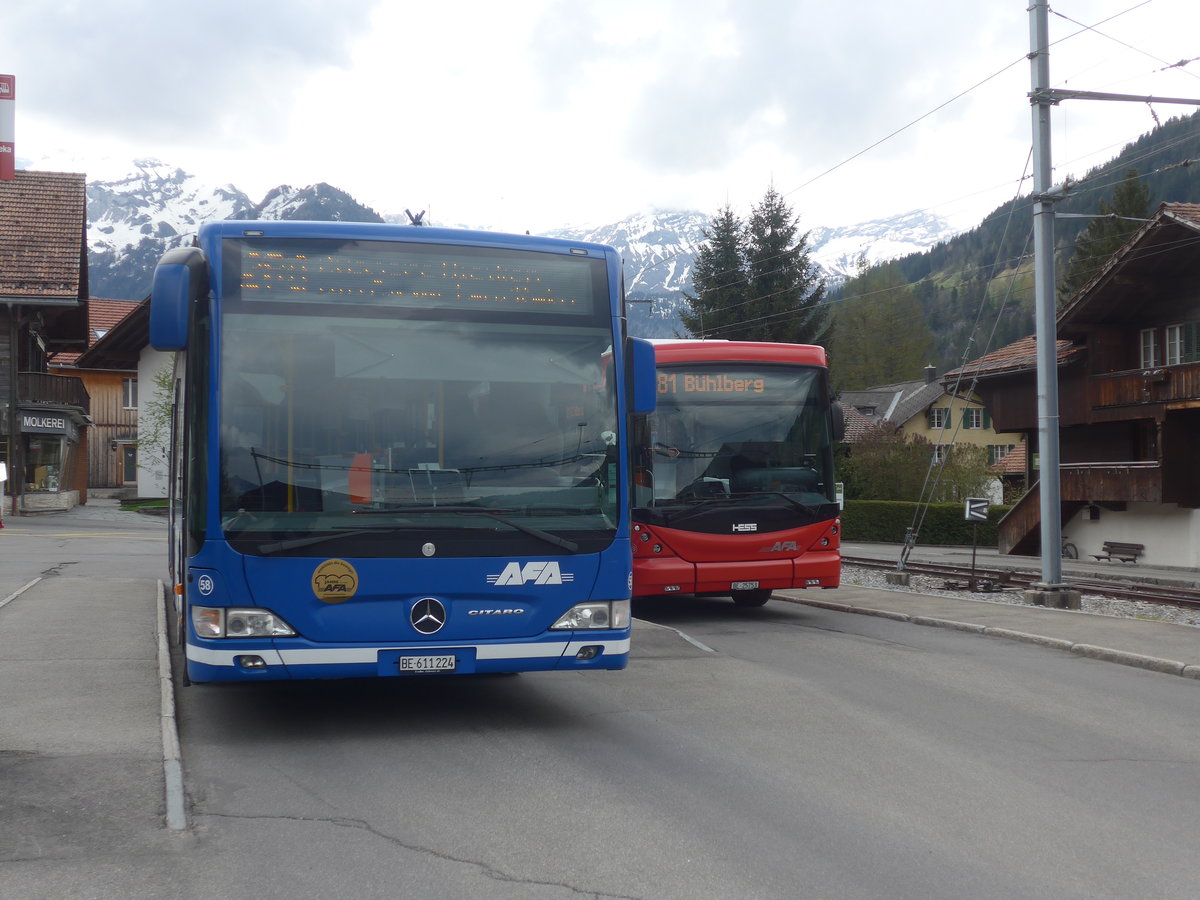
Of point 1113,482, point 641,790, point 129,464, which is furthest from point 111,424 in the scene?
point 641,790

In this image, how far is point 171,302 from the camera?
7.05m

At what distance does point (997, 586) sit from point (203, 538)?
1629 centimetres

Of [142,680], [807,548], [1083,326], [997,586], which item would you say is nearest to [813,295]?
[1083,326]

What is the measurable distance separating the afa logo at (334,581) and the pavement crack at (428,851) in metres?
1.65

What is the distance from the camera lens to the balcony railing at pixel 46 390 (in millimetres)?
39031

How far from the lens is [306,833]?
5469 mm

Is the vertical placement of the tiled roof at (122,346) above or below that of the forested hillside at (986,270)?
below

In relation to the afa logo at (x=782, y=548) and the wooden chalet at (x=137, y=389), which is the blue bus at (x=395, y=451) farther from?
the wooden chalet at (x=137, y=389)

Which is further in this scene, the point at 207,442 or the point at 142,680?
the point at 142,680

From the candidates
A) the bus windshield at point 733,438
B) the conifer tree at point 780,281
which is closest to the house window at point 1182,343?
the conifer tree at point 780,281

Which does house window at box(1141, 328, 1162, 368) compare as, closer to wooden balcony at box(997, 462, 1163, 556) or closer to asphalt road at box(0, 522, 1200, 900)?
wooden balcony at box(997, 462, 1163, 556)

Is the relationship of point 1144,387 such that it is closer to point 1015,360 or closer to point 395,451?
point 1015,360

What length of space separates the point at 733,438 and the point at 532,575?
23.2 feet

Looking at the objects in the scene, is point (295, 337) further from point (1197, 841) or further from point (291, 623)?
point (1197, 841)
